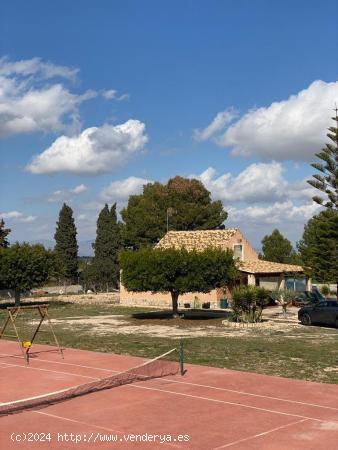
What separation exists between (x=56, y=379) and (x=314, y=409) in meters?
7.02

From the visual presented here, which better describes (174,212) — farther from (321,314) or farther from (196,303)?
(321,314)

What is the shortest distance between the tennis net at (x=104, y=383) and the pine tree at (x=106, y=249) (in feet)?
169

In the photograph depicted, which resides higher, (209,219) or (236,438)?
(209,219)

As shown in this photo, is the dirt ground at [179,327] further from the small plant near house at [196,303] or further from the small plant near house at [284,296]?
the small plant near house at [196,303]

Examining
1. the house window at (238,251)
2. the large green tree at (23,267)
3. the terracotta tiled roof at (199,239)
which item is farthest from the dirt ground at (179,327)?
the house window at (238,251)

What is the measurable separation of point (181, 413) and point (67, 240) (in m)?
68.0

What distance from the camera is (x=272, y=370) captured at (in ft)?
53.6

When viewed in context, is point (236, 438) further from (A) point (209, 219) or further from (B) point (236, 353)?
(A) point (209, 219)

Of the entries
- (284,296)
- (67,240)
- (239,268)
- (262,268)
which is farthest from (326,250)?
(67,240)

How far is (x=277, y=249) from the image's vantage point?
Result: 78.7 m

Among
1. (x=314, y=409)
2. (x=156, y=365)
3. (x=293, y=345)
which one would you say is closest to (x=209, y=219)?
(x=293, y=345)

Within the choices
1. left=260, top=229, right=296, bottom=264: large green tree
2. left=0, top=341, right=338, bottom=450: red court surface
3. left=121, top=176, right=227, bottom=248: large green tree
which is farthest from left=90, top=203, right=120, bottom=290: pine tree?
left=0, top=341, right=338, bottom=450: red court surface

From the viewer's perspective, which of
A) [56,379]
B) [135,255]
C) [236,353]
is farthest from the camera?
[135,255]

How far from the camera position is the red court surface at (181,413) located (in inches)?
378
